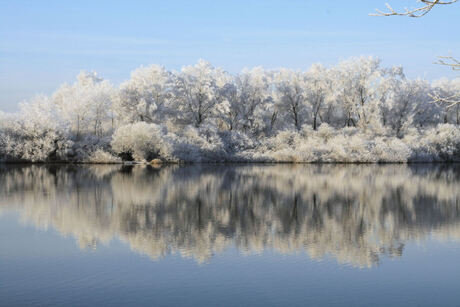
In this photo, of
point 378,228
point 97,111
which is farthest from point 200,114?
point 378,228

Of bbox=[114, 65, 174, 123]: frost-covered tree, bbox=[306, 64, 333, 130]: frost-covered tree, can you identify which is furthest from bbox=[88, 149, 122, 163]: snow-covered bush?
bbox=[306, 64, 333, 130]: frost-covered tree

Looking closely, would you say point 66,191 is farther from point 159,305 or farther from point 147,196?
point 159,305

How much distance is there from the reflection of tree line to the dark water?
0.17 ft

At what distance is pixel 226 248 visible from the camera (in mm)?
12500

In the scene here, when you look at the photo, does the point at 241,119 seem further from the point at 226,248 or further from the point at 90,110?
the point at 226,248

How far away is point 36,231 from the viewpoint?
14273 millimetres

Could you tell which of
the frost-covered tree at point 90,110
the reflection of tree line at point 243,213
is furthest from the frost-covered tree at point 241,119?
the reflection of tree line at point 243,213

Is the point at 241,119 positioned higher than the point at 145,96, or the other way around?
the point at 145,96

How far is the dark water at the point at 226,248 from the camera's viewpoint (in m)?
9.09

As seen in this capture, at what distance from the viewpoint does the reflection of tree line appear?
43.1ft

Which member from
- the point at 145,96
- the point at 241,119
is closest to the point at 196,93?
the point at 145,96

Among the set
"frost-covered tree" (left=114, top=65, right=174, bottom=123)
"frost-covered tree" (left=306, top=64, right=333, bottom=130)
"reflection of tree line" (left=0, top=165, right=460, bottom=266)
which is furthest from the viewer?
"frost-covered tree" (left=306, top=64, right=333, bottom=130)

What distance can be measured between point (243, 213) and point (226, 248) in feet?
18.4

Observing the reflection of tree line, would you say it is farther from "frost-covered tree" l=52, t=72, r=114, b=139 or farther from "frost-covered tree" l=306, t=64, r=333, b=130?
"frost-covered tree" l=306, t=64, r=333, b=130
